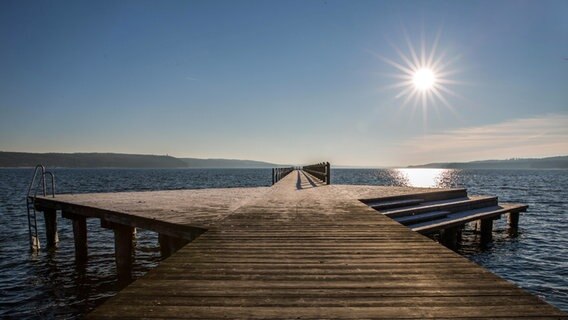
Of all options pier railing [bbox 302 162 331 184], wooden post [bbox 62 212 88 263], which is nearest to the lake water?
wooden post [bbox 62 212 88 263]

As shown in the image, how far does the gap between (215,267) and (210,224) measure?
134 inches

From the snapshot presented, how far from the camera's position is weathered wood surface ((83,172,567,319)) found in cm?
305

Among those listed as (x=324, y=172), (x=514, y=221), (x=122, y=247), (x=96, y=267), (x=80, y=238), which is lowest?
(x=96, y=267)

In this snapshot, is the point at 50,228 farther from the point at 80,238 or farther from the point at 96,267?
the point at 96,267

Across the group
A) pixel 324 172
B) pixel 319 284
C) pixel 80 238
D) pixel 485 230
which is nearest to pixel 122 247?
pixel 80 238

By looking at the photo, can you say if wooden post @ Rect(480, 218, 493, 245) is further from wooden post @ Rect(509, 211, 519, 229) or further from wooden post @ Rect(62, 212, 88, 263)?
wooden post @ Rect(62, 212, 88, 263)

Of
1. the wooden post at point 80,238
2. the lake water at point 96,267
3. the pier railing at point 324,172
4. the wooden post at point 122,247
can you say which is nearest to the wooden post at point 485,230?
the lake water at point 96,267

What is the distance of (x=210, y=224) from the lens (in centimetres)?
764

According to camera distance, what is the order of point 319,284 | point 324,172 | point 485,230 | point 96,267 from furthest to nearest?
1. point 324,172
2. point 485,230
3. point 96,267
4. point 319,284

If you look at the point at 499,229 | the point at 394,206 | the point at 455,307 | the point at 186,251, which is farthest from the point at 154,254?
the point at 499,229

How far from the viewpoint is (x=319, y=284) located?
3736 millimetres

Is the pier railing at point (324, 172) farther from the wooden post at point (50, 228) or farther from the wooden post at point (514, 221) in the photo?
the wooden post at point (50, 228)

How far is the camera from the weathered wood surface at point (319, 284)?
3.05m

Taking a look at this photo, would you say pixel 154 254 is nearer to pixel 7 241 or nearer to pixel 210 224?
pixel 7 241
